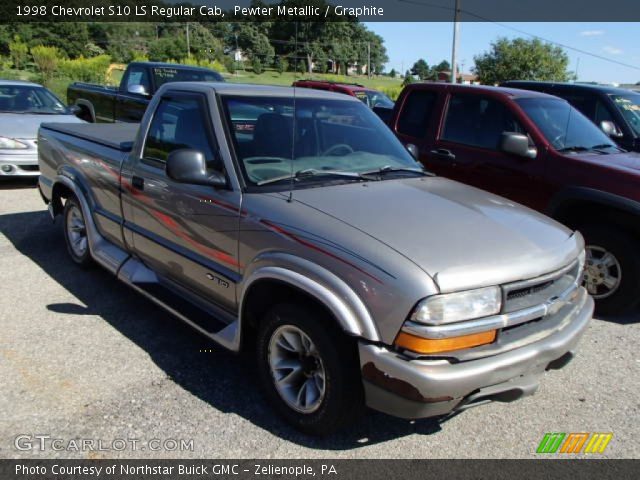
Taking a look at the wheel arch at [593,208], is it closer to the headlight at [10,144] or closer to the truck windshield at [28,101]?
the headlight at [10,144]

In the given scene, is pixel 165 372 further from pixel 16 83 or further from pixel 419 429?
pixel 16 83

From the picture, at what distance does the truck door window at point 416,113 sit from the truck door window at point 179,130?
3.22 m

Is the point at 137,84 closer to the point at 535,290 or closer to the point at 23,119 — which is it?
the point at 23,119

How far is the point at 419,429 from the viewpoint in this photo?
3084mm

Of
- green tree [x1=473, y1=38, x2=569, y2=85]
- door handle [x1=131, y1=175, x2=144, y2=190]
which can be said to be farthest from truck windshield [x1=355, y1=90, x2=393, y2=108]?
green tree [x1=473, y1=38, x2=569, y2=85]

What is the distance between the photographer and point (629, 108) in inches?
300

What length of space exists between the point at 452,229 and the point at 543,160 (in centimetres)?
279

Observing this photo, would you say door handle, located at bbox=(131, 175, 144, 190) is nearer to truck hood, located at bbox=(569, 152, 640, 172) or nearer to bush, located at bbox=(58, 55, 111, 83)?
truck hood, located at bbox=(569, 152, 640, 172)

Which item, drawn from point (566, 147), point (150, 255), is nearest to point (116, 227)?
point (150, 255)

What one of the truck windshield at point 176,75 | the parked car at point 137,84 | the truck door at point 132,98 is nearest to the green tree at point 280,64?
the parked car at point 137,84

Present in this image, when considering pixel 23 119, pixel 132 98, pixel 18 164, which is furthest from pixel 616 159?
pixel 23 119

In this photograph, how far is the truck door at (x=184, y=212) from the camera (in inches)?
130

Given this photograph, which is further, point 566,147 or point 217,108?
point 566,147

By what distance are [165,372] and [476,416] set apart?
1994mm
